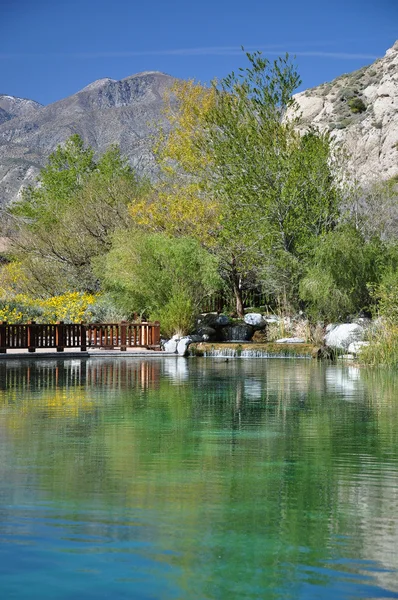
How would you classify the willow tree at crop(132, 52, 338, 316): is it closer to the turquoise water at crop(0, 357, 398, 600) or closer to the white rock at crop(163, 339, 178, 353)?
the white rock at crop(163, 339, 178, 353)

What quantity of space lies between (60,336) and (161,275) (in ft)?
16.4

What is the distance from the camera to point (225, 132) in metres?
31.6

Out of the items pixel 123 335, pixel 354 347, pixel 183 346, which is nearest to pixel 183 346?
pixel 183 346

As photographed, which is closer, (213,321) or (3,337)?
(3,337)

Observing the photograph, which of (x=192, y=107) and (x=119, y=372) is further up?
(x=192, y=107)

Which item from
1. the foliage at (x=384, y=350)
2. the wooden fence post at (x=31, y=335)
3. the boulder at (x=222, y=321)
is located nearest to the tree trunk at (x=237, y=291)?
the boulder at (x=222, y=321)

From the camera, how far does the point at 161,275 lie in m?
31.3

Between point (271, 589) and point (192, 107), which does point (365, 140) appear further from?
point (271, 589)

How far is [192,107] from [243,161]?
528 cm

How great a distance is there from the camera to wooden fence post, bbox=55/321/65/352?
27.5 m

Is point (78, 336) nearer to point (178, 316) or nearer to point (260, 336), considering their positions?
point (178, 316)

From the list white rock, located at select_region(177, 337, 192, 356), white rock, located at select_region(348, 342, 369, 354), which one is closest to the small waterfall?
white rock, located at select_region(177, 337, 192, 356)

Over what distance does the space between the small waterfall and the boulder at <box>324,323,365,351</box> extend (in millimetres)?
1069

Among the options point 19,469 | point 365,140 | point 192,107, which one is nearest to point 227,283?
point 192,107
